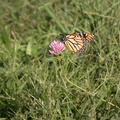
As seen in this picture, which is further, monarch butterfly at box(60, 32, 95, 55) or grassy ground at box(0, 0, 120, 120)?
monarch butterfly at box(60, 32, 95, 55)

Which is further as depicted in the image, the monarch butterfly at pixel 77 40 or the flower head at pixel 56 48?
the monarch butterfly at pixel 77 40

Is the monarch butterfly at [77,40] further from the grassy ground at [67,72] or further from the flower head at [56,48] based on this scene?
the flower head at [56,48]

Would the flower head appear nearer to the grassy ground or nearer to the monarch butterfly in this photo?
the grassy ground

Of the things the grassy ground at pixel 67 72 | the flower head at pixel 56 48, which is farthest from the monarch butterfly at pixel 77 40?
the flower head at pixel 56 48

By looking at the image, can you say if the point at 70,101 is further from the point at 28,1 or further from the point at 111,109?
the point at 28,1

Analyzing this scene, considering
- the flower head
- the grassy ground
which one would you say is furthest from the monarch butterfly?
the flower head
